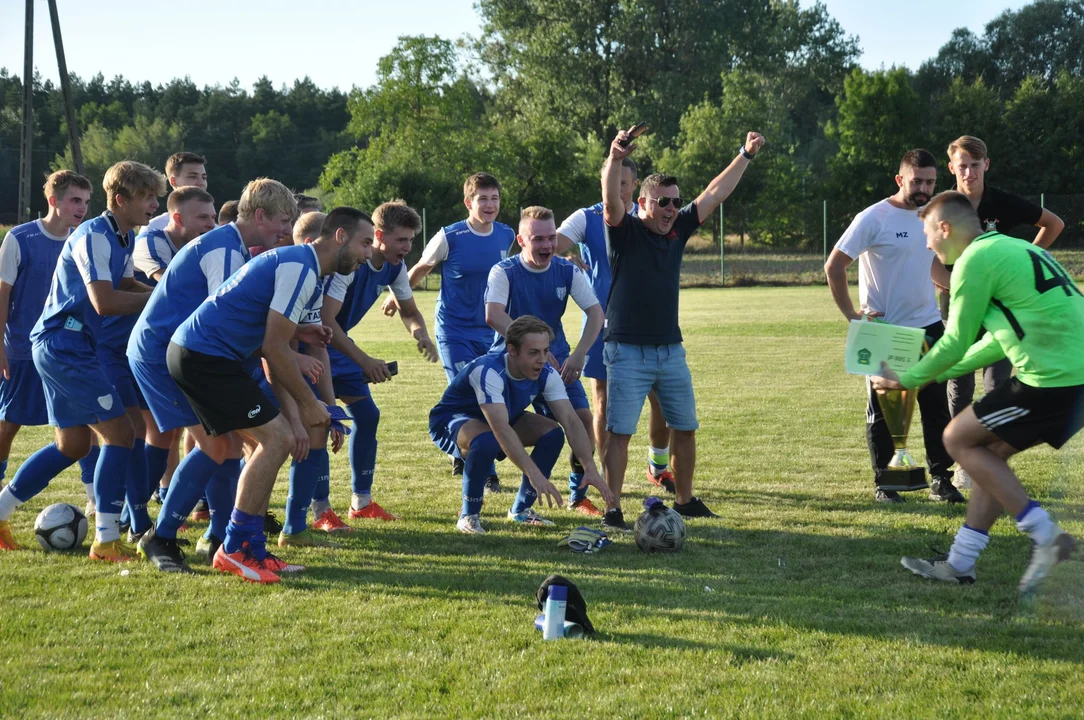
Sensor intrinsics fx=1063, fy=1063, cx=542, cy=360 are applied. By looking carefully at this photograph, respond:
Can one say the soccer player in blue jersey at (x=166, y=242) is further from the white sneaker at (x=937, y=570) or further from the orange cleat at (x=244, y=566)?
the white sneaker at (x=937, y=570)

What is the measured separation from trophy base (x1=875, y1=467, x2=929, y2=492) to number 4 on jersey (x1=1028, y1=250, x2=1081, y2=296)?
2708mm

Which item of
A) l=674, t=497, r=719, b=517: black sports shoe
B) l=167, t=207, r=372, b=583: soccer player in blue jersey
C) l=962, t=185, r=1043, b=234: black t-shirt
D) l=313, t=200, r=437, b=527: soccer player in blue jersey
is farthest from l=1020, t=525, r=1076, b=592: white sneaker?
l=313, t=200, r=437, b=527: soccer player in blue jersey

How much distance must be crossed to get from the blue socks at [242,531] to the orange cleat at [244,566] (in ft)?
0.12

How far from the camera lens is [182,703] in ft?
12.5

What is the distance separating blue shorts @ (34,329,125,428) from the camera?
5859mm

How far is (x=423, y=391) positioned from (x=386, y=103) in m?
37.7

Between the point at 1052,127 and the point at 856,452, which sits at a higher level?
the point at 1052,127

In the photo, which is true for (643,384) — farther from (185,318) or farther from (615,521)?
(185,318)

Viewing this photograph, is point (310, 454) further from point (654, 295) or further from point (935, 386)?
point (935, 386)

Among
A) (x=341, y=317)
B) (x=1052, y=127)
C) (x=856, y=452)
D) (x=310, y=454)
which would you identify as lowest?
(x=856, y=452)

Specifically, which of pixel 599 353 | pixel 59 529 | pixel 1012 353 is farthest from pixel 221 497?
pixel 1012 353

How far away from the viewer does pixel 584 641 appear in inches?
174

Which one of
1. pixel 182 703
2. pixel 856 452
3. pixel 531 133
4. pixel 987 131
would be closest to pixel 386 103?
pixel 531 133

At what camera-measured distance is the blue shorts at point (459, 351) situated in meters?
8.02
